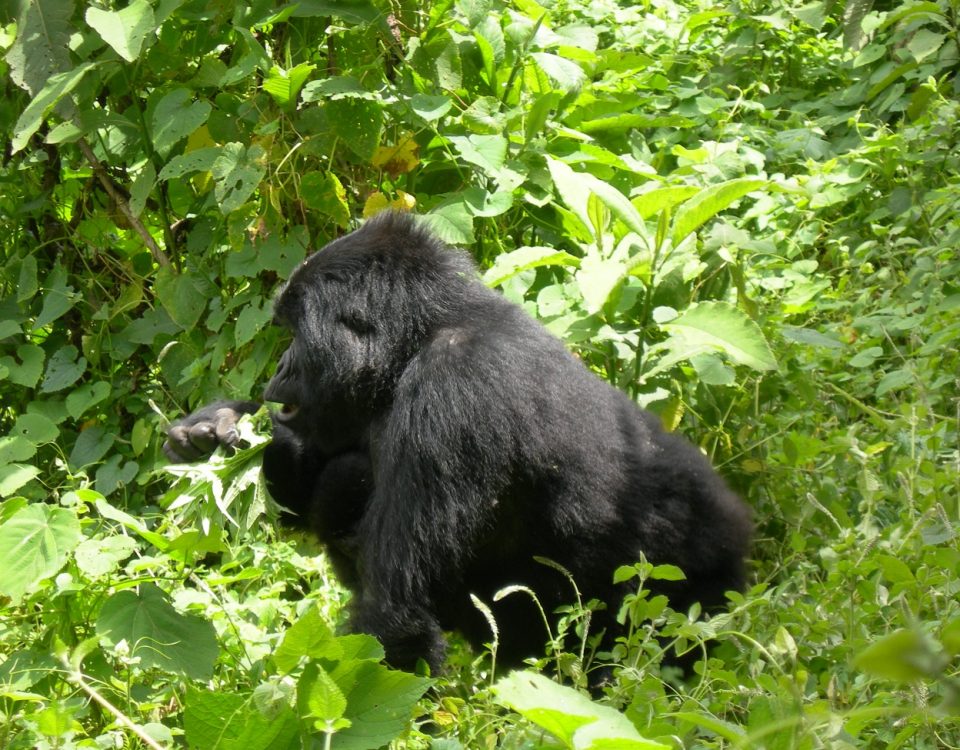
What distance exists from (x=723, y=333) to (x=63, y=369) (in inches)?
106

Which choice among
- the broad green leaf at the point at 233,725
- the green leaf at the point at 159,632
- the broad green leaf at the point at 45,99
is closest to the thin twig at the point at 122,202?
the broad green leaf at the point at 45,99

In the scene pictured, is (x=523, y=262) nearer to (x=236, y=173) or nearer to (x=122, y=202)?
(x=236, y=173)

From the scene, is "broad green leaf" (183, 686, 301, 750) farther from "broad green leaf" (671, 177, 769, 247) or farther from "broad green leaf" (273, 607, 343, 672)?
"broad green leaf" (671, 177, 769, 247)

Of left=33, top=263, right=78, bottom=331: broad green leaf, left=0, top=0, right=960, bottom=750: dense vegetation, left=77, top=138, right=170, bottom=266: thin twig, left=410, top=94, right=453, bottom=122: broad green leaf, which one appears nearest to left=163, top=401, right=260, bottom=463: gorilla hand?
left=0, top=0, right=960, bottom=750: dense vegetation

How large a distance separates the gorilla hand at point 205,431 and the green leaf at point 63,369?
1003 mm

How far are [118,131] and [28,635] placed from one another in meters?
2.29

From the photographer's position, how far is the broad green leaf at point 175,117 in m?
4.19

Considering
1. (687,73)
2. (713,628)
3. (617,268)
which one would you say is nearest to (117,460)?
(617,268)

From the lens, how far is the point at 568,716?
171 cm

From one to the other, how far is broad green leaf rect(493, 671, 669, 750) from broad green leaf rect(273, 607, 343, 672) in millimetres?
515

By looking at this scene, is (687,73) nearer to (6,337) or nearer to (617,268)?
(617,268)

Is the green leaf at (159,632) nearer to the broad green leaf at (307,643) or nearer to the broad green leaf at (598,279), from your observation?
the broad green leaf at (307,643)

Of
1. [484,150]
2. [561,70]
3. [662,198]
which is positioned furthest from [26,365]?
[662,198]

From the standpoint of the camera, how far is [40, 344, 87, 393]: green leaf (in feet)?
15.2
